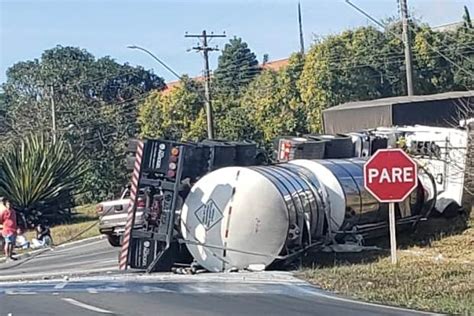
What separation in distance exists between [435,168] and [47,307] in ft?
43.8

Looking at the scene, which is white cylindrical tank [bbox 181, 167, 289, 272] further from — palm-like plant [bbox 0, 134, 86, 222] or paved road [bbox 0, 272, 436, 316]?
palm-like plant [bbox 0, 134, 86, 222]

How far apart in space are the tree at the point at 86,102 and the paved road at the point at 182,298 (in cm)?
4145

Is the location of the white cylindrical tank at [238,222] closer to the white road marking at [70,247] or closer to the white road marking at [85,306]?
the white road marking at [85,306]

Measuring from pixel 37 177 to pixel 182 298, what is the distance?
2946 cm

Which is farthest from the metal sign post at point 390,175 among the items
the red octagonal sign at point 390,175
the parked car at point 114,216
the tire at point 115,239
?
the tire at point 115,239

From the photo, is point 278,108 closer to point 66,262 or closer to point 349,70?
point 349,70

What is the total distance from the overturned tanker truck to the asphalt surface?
0.77 m

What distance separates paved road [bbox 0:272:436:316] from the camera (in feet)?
39.6

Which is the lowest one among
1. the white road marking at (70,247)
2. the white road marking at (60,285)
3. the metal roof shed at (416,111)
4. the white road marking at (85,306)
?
the white road marking at (70,247)

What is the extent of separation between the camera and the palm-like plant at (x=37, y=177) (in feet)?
136

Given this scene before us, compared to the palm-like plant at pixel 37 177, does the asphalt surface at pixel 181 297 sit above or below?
below

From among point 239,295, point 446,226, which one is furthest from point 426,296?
point 446,226

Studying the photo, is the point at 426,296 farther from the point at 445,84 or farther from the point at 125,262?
the point at 445,84

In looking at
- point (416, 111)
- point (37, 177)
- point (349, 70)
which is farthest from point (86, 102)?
point (416, 111)
